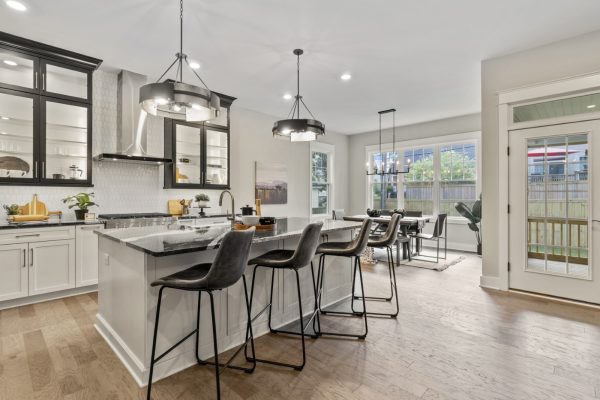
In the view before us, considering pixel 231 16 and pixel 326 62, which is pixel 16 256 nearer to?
pixel 231 16

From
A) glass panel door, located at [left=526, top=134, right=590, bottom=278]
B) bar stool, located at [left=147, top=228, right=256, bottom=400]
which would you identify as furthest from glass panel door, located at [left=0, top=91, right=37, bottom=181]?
glass panel door, located at [left=526, top=134, right=590, bottom=278]

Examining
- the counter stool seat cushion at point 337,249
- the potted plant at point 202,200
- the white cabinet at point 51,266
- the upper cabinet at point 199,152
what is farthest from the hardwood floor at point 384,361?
the upper cabinet at point 199,152

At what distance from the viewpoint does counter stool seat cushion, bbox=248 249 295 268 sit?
223cm

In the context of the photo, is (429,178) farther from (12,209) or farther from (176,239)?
(12,209)

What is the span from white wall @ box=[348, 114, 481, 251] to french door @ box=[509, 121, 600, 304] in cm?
305

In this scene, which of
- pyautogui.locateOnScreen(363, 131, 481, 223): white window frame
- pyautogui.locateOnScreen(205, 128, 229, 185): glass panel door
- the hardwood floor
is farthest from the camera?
pyautogui.locateOnScreen(363, 131, 481, 223): white window frame

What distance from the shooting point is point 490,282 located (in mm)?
4047

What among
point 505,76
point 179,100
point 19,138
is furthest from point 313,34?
point 19,138

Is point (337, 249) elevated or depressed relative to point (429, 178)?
depressed

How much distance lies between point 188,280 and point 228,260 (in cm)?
27

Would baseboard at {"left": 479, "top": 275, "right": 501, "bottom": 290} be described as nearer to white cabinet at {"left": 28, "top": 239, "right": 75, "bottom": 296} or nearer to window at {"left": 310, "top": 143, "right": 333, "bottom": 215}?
window at {"left": 310, "top": 143, "right": 333, "bottom": 215}

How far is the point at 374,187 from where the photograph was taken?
8.51 m

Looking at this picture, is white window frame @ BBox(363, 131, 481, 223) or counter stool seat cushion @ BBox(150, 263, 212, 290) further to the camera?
white window frame @ BBox(363, 131, 481, 223)

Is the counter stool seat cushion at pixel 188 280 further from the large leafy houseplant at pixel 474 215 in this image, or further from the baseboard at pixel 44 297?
the large leafy houseplant at pixel 474 215
